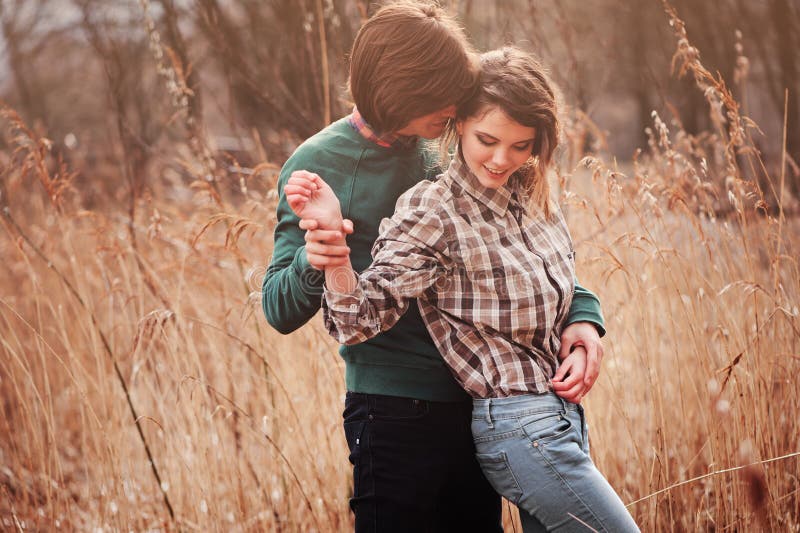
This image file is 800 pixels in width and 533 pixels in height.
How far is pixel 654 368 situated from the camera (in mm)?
2229

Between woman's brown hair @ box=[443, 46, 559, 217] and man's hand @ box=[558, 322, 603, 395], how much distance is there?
0.24 metres

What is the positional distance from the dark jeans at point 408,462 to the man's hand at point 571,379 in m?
0.20

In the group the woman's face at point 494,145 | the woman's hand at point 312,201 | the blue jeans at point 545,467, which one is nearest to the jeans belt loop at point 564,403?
the blue jeans at point 545,467

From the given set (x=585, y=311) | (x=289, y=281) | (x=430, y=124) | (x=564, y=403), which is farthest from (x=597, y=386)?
(x=289, y=281)

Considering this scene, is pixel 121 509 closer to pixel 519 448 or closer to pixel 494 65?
pixel 519 448

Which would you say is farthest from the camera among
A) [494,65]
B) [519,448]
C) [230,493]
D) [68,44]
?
[68,44]

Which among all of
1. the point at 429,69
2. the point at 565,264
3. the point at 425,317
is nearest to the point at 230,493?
the point at 425,317

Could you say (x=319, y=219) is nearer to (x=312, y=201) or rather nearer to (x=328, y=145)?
(x=312, y=201)

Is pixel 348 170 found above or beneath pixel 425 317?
above

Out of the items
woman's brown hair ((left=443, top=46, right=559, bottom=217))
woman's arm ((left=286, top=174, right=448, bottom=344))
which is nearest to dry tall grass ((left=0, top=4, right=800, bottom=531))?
woman's brown hair ((left=443, top=46, right=559, bottom=217))

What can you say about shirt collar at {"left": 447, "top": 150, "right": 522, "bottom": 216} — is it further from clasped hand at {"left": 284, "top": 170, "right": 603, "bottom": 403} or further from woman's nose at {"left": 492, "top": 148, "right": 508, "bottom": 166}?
clasped hand at {"left": 284, "top": 170, "right": 603, "bottom": 403}

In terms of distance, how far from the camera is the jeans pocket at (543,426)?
123cm

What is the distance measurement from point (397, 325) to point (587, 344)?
0.37m

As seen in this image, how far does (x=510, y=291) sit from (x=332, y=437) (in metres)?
1.20
